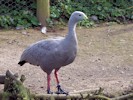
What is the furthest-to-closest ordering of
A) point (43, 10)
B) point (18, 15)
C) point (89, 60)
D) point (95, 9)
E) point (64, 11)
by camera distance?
point (95, 9) → point (64, 11) → point (18, 15) → point (43, 10) → point (89, 60)

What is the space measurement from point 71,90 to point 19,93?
3.50 ft

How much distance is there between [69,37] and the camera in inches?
170

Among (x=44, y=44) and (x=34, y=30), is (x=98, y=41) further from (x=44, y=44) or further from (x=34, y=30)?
(x=44, y=44)

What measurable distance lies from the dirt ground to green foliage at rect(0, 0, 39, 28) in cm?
23

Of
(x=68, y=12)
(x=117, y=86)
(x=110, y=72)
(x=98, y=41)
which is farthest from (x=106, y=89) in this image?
(x=68, y=12)

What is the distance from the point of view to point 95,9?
27.1 feet

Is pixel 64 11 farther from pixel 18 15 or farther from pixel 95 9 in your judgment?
pixel 18 15

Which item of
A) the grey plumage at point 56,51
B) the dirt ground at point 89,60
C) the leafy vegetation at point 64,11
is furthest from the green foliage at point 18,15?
the grey plumage at point 56,51

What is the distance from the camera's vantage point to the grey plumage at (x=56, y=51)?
4281 millimetres

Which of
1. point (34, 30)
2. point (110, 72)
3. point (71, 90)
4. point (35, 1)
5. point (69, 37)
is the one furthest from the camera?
point (35, 1)

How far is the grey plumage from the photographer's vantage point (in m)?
4.28

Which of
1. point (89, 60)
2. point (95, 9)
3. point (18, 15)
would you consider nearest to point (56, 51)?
point (89, 60)

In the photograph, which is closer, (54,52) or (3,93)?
(3,93)

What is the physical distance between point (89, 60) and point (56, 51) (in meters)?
1.72
